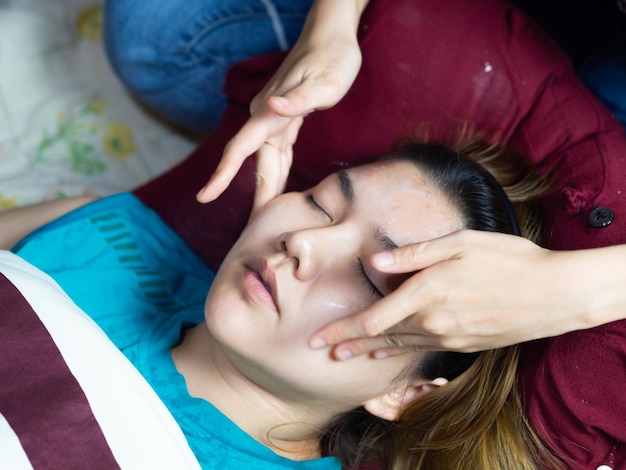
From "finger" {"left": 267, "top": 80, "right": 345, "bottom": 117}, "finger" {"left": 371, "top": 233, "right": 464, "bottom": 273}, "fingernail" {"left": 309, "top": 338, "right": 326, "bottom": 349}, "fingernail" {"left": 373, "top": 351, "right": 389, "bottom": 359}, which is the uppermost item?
"finger" {"left": 267, "top": 80, "right": 345, "bottom": 117}

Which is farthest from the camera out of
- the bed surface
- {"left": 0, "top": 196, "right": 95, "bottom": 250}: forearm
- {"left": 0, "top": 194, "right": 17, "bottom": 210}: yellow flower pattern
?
the bed surface

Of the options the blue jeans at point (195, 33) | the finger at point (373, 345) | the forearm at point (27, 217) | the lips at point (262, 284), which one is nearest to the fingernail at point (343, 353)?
the finger at point (373, 345)

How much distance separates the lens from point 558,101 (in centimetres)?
132

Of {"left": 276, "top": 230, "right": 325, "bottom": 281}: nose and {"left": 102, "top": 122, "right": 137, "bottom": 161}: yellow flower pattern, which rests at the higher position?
{"left": 276, "top": 230, "right": 325, "bottom": 281}: nose

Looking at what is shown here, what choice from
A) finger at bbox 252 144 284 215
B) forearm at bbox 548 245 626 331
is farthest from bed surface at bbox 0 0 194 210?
forearm at bbox 548 245 626 331

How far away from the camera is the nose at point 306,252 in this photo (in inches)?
38.1

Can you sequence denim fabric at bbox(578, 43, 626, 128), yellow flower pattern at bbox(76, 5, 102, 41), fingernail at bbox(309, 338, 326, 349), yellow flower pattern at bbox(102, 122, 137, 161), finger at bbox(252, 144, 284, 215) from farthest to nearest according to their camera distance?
1. yellow flower pattern at bbox(76, 5, 102, 41)
2. yellow flower pattern at bbox(102, 122, 137, 161)
3. denim fabric at bbox(578, 43, 626, 128)
4. finger at bbox(252, 144, 284, 215)
5. fingernail at bbox(309, 338, 326, 349)

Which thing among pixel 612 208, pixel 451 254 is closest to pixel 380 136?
pixel 612 208

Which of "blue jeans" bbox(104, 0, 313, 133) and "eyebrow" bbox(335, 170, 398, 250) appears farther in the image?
"blue jeans" bbox(104, 0, 313, 133)

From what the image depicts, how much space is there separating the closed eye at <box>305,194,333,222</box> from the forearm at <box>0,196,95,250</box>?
515 mm

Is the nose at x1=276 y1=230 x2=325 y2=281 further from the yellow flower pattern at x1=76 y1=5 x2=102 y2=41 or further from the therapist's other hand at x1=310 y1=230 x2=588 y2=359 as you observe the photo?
the yellow flower pattern at x1=76 y1=5 x2=102 y2=41

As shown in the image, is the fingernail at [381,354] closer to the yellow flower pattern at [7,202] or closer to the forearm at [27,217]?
the forearm at [27,217]

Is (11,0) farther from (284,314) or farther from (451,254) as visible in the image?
(451,254)

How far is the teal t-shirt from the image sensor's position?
112 centimetres
